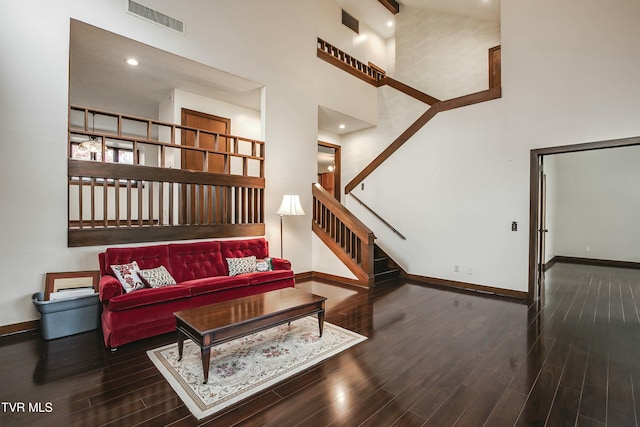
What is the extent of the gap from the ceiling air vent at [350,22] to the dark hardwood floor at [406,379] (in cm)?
782

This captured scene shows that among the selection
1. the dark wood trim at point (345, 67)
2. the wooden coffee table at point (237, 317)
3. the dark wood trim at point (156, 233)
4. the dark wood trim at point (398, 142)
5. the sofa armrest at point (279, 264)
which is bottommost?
the wooden coffee table at point (237, 317)

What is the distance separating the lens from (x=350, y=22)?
8383mm

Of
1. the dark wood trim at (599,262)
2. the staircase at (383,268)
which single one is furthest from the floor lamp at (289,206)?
the dark wood trim at (599,262)

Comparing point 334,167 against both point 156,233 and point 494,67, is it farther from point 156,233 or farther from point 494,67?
point 156,233

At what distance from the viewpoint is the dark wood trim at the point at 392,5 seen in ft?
26.4

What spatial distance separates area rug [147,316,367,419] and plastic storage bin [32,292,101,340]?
105 centimetres

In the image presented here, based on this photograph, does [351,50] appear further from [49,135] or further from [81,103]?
[49,135]

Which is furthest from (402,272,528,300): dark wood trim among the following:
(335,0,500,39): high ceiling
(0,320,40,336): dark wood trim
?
(335,0,500,39): high ceiling

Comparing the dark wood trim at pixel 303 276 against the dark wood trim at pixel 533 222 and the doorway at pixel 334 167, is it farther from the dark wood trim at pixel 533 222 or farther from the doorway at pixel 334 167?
the dark wood trim at pixel 533 222

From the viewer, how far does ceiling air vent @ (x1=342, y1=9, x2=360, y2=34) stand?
8.23 metres

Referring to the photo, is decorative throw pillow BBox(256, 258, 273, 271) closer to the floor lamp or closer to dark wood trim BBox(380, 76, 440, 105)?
the floor lamp

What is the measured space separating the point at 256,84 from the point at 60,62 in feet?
8.99

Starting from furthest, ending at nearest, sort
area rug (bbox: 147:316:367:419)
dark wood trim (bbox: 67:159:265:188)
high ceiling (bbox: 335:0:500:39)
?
high ceiling (bbox: 335:0:500:39) < dark wood trim (bbox: 67:159:265:188) < area rug (bbox: 147:316:367:419)

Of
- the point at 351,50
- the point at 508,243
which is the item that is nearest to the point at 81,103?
the point at 351,50
